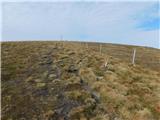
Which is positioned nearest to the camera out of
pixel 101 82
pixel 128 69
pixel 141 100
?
pixel 141 100

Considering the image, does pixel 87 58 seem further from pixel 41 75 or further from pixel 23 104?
pixel 23 104

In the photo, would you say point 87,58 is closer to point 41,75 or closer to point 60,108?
point 41,75

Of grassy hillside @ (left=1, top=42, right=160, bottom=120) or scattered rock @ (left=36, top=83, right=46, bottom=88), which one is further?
scattered rock @ (left=36, top=83, right=46, bottom=88)

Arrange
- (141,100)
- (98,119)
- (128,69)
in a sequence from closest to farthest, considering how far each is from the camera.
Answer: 1. (98,119)
2. (141,100)
3. (128,69)

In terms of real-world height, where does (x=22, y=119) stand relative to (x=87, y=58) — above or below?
below

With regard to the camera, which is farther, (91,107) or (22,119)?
(91,107)

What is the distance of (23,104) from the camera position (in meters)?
19.8

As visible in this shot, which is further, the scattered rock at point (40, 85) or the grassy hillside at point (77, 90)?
the scattered rock at point (40, 85)

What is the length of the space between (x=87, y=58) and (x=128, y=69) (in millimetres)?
6476

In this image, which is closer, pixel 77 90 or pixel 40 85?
pixel 77 90

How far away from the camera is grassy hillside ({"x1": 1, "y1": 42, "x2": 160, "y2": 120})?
18.4 meters

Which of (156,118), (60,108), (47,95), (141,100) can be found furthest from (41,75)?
(156,118)

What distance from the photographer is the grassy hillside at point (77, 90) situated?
18.4 m

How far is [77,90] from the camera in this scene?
22312 mm
